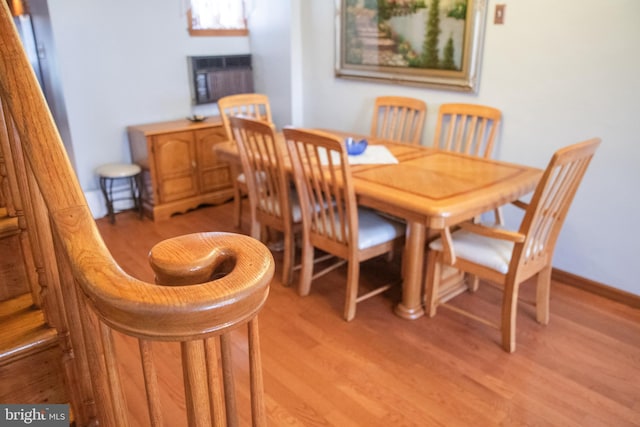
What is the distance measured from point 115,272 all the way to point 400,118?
3063 mm

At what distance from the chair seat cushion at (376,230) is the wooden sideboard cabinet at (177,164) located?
1691mm

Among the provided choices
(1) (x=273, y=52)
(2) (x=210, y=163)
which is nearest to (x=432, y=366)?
(2) (x=210, y=163)

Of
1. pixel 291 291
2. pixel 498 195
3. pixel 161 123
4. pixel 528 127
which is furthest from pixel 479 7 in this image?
pixel 161 123

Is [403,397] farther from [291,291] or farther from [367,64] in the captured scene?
[367,64]

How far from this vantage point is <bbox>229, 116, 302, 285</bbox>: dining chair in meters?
2.60

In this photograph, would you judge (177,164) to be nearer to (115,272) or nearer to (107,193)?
(107,193)

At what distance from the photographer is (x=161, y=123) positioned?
3998 millimetres

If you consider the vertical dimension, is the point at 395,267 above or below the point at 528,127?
below

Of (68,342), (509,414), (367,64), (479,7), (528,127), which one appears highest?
(479,7)

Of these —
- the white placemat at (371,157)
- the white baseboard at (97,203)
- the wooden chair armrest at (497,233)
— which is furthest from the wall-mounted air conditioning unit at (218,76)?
the wooden chair armrest at (497,233)

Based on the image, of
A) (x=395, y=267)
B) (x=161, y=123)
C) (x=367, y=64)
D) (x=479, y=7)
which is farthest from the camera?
(x=161, y=123)

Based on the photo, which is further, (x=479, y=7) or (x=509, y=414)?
(x=479, y=7)

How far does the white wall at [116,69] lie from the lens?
354 centimetres

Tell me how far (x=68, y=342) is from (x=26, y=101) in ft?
2.05
